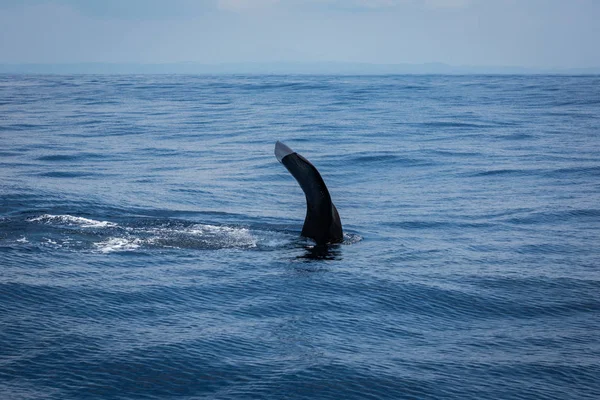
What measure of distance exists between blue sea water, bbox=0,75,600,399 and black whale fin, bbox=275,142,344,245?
0.29 m

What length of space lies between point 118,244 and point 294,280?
353 centimetres

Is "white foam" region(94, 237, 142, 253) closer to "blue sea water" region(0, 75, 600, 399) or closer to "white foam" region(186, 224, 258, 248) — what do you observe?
"blue sea water" region(0, 75, 600, 399)

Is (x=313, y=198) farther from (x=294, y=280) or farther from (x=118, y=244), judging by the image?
(x=118, y=244)

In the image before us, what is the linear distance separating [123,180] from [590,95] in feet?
157

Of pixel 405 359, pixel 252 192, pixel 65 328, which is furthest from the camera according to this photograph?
pixel 252 192

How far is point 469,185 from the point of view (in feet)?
73.6

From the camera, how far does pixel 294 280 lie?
11.7 m

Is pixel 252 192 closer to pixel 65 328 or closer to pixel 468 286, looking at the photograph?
pixel 468 286

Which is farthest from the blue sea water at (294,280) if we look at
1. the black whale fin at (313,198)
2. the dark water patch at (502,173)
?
the black whale fin at (313,198)

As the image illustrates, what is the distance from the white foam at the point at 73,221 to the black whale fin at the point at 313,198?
372 centimetres

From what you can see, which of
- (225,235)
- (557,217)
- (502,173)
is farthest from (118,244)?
(502,173)

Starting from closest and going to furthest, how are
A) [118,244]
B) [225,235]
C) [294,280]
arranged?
[294,280], [118,244], [225,235]

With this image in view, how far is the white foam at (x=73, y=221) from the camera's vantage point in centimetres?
1508

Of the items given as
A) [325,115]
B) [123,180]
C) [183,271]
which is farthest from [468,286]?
[325,115]
